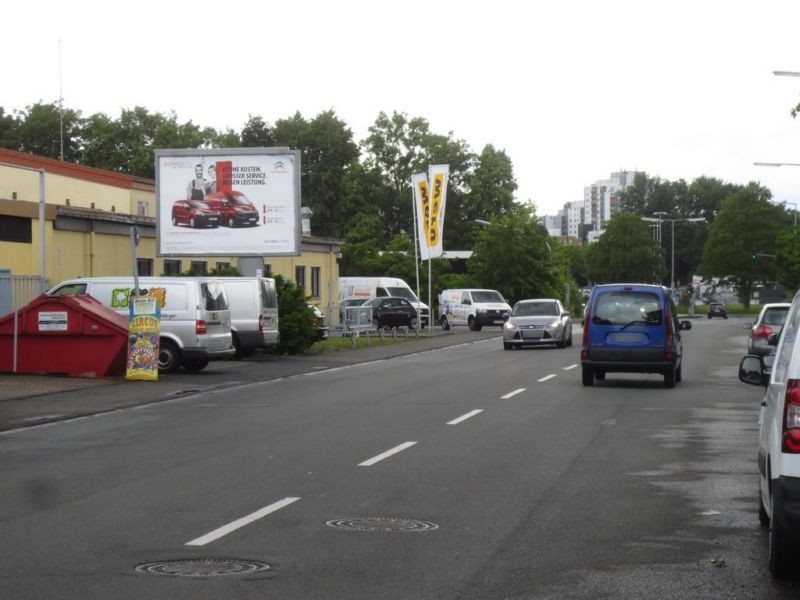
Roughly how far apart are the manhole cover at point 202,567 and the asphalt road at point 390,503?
22 millimetres

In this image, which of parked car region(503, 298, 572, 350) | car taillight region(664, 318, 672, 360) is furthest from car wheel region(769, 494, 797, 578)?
parked car region(503, 298, 572, 350)

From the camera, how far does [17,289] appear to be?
30.5m

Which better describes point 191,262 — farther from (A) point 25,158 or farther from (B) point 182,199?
(A) point 25,158

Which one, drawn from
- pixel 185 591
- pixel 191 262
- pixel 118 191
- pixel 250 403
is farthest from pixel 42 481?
pixel 118 191

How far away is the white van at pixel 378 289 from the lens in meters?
65.3

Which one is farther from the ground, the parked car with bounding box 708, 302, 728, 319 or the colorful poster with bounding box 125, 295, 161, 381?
the colorful poster with bounding box 125, 295, 161, 381

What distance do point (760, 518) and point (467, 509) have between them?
6.67 ft

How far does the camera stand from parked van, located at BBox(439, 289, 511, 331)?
200ft

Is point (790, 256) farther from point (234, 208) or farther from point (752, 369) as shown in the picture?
point (752, 369)

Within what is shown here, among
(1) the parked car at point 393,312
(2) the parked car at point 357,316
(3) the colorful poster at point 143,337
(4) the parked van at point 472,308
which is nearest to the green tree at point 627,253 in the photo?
(4) the parked van at point 472,308

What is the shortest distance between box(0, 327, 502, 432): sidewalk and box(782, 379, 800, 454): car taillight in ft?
39.6

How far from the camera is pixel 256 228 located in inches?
1578

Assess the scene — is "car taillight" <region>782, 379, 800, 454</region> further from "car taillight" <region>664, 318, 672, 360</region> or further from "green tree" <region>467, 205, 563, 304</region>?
"green tree" <region>467, 205, 563, 304</region>

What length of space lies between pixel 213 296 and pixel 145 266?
17.3 metres
